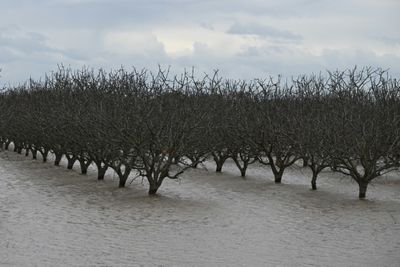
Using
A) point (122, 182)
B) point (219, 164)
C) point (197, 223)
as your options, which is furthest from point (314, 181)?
point (197, 223)

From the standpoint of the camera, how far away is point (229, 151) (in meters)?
23.1

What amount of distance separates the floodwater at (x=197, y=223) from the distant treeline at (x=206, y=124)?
3.42ft

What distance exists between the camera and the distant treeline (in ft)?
53.0

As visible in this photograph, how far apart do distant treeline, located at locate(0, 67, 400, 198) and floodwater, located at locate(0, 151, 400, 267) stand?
1.04 m

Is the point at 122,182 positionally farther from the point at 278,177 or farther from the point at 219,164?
the point at 219,164

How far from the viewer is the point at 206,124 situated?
18.1m

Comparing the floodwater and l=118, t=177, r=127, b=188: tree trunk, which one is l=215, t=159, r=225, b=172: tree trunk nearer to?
the floodwater

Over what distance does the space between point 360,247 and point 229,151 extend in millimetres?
13168

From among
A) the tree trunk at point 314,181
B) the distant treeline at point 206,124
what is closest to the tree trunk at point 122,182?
the distant treeline at point 206,124


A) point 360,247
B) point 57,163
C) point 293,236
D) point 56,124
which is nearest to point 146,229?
point 293,236

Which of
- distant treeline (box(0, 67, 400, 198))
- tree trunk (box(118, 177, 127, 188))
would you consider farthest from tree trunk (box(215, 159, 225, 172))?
tree trunk (box(118, 177, 127, 188))

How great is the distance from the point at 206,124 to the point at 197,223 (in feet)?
20.5

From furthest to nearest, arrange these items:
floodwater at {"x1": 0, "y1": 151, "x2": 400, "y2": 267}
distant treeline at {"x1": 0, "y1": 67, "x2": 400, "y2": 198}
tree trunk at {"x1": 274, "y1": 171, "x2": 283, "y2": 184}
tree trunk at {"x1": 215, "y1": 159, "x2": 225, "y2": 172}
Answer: tree trunk at {"x1": 215, "y1": 159, "x2": 225, "y2": 172}
tree trunk at {"x1": 274, "y1": 171, "x2": 283, "y2": 184}
distant treeline at {"x1": 0, "y1": 67, "x2": 400, "y2": 198}
floodwater at {"x1": 0, "y1": 151, "x2": 400, "y2": 267}

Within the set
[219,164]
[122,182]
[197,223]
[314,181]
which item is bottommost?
[197,223]
